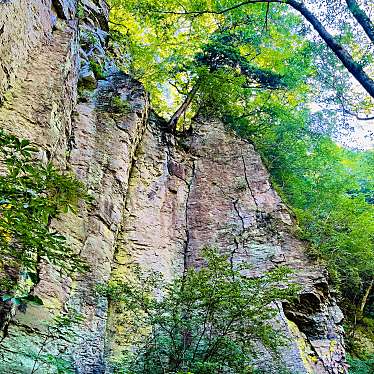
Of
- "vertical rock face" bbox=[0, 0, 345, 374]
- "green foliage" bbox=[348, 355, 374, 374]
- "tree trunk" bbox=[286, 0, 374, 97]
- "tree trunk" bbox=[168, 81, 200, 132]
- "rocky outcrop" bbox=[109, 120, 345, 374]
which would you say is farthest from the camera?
"tree trunk" bbox=[168, 81, 200, 132]

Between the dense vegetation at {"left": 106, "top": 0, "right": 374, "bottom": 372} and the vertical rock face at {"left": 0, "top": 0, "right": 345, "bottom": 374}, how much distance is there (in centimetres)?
127

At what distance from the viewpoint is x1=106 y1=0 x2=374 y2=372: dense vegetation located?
10.5 meters

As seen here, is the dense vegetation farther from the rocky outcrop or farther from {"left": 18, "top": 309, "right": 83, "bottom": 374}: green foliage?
{"left": 18, "top": 309, "right": 83, "bottom": 374}: green foliage

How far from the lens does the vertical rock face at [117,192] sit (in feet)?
19.8

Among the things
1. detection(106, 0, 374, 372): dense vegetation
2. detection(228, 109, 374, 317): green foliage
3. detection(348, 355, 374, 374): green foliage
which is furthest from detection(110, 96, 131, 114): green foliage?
detection(348, 355, 374, 374): green foliage

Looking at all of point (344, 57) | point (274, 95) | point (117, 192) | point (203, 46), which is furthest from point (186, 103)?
point (344, 57)

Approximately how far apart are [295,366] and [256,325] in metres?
1.43

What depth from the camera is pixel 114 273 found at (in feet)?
24.7

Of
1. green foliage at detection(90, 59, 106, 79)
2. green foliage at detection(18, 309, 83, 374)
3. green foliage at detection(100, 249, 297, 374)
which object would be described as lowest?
green foliage at detection(18, 309, 83, 374)

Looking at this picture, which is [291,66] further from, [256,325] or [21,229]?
[21,229]

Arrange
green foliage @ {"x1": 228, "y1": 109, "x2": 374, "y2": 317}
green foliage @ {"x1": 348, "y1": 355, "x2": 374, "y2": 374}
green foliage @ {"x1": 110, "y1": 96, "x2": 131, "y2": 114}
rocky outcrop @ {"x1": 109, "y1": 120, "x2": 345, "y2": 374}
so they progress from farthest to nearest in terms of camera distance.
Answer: green foliage @ {"x1": 228, "y1": 109, "x2": 374, "y2": 317} < green foliage @ {"x1": 110, "y1": 96, "x2": 131, "y2": 114} < green foliage @ {"x1": 348, "y1": 355, "x2": 374, "y2": 374} < rocky outcrop @ {"x1": 109, "y1": 120, "x2": 345, "y2": 374}

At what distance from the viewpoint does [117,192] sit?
27.4ft

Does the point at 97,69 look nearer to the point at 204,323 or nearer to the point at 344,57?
the point at 344,57

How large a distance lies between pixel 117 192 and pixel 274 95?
802 cm
